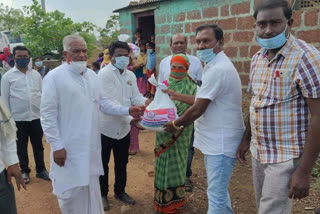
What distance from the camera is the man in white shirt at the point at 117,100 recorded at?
10.4ft

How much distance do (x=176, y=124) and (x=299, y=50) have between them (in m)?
1.26

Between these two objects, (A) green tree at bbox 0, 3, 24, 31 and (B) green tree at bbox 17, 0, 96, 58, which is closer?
(B) green tree at bbox 17, 0, 96, 58

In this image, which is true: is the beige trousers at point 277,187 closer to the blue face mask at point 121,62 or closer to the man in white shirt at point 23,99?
the blue face mask at point 121,62

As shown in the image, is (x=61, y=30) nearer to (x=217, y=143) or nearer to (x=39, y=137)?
(x=39, y=137)

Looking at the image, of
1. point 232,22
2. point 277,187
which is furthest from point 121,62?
point 232,22

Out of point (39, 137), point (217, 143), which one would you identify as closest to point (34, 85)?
point (39, 137)

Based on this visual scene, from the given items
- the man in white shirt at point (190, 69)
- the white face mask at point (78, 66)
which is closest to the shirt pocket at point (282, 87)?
the white face mask at point (78, 66)

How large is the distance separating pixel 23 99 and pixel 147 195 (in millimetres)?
2277

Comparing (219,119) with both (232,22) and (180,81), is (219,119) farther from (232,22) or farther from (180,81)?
(232,22)

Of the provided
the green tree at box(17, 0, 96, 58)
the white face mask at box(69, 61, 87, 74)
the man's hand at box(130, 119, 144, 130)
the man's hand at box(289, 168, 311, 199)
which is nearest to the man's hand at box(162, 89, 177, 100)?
the man's hand at box(130, 119, 144, 130)

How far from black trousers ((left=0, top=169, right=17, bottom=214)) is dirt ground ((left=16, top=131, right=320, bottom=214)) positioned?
62.6 inches

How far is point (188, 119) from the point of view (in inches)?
96.1

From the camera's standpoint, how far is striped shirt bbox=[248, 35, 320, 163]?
5.46ft

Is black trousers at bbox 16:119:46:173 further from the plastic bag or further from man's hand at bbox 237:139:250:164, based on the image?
man's hand at bbox 237:139:250:164
